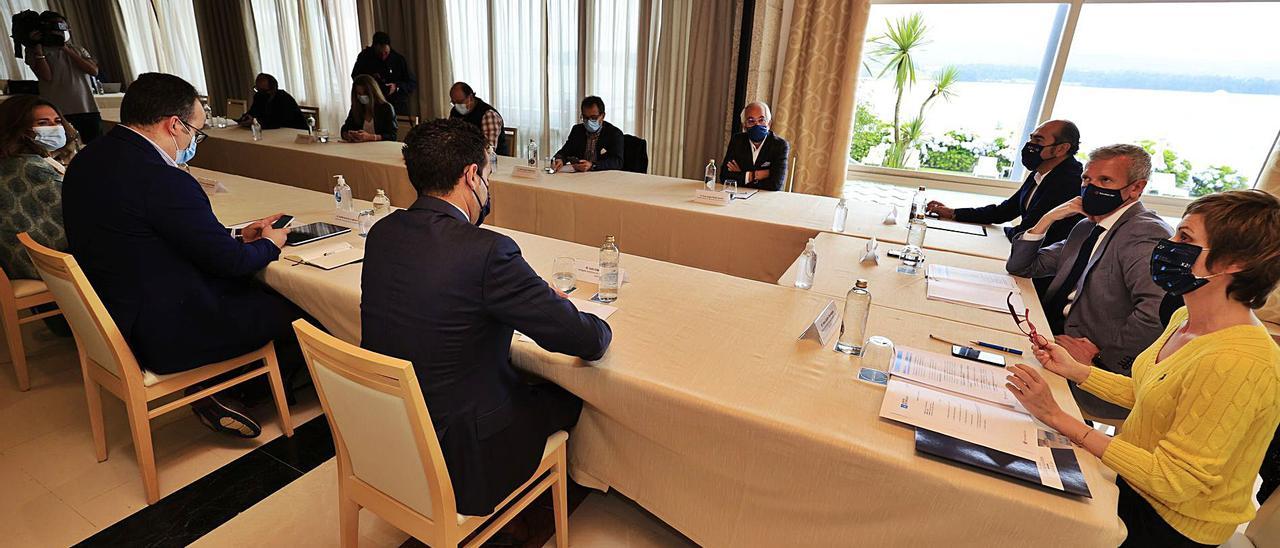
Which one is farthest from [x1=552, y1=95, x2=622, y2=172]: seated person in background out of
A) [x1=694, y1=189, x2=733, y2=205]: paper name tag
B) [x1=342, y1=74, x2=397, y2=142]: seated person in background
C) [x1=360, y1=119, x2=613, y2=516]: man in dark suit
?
[x1=360, y1=119, x2=613, y2=516]: man in dark suit

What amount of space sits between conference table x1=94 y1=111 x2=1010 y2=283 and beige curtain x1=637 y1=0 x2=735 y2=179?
1472 millimetres

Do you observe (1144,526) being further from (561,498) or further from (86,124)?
(86,124)

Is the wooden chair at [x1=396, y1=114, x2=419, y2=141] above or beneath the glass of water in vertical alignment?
above

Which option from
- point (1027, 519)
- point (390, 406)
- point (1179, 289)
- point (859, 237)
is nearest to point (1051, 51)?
point (859, 237)

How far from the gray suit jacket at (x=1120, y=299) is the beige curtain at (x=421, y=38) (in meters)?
6.00

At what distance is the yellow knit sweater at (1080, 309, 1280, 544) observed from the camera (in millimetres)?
1008

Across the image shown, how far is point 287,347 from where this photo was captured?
2314 mm

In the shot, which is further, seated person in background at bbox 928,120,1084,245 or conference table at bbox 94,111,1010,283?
conference table at bbox 94,111,1010,283

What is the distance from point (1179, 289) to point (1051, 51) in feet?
12.7

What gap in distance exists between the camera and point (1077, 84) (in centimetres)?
415

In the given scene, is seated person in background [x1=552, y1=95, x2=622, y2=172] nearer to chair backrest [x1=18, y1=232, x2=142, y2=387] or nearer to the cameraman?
chair backrest [x1=18, y1=232, x2=142, y2=387]

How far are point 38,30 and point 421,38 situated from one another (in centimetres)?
305

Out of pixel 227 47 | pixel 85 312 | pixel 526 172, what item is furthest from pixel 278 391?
pixel 227 47

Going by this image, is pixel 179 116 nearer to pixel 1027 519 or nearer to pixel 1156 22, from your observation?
pixel 1027 519
